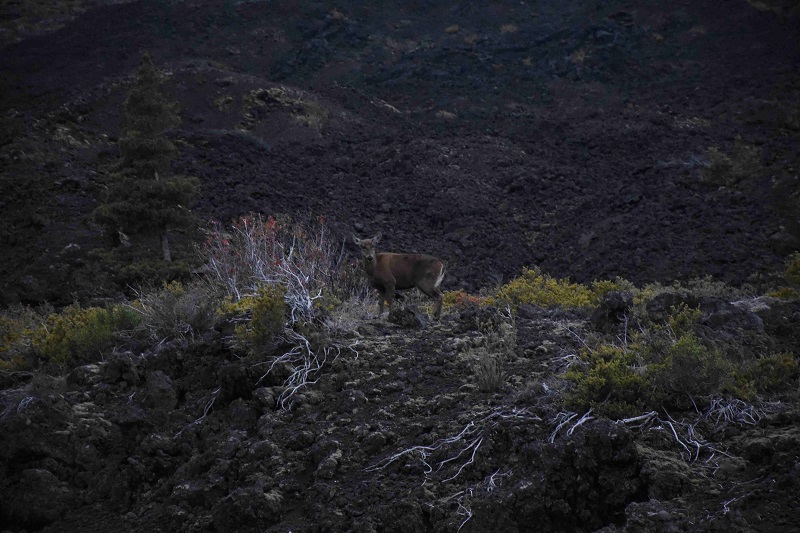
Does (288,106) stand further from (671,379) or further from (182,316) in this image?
(671,379)

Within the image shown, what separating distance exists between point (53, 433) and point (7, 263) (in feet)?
38.1

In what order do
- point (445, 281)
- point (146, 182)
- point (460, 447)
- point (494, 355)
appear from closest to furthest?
point (460, 447) → point (494, 355) → point (146, 182) → point (445, 281)

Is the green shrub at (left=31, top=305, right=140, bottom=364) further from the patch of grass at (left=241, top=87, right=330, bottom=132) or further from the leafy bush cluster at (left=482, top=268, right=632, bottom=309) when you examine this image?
the patch of grass at (left=241, top=87, right=330, bottom=132)

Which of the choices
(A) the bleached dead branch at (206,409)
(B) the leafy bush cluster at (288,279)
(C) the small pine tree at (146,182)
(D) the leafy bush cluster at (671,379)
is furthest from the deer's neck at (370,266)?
(C) the small pine tree at (146,182)

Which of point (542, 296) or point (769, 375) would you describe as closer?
point (769, 375)

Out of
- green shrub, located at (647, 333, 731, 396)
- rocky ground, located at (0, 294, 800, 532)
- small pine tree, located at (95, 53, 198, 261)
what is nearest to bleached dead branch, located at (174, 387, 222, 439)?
rocky ground, located at (0, 294, 800, 532)

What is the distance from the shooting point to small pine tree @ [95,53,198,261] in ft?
45.5

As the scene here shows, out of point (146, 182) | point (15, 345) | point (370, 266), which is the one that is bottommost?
point (146, 182)

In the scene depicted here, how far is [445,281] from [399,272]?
6.58 metres

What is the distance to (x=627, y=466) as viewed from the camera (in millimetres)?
4352

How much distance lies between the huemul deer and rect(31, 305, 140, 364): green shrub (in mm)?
2998

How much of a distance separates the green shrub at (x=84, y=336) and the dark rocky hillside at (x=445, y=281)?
32 mm

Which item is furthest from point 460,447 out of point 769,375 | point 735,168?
point 735,168

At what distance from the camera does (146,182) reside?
13961 mm
